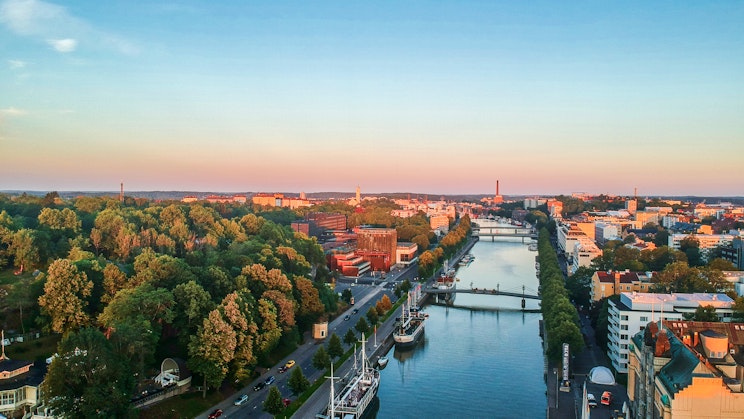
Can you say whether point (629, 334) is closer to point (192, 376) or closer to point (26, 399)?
point (192, 376)

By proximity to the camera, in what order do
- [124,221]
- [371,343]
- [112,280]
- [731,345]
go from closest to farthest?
[731,345] < [112,280] < [371,343] < [124,221]

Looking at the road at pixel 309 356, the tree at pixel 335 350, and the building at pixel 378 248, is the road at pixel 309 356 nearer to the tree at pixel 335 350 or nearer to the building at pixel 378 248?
the tree at pixel 335 350

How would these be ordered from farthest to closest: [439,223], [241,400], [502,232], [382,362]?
[439,223] → [502,232] → [382,362] → [241,400]

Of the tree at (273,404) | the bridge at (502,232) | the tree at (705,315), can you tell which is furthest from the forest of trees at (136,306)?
the bridge at (502,232)

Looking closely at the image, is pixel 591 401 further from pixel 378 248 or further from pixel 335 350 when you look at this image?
pixel 378 248

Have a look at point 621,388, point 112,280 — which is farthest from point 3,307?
point 621,388

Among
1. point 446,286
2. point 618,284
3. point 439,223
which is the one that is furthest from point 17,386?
point 439,223
